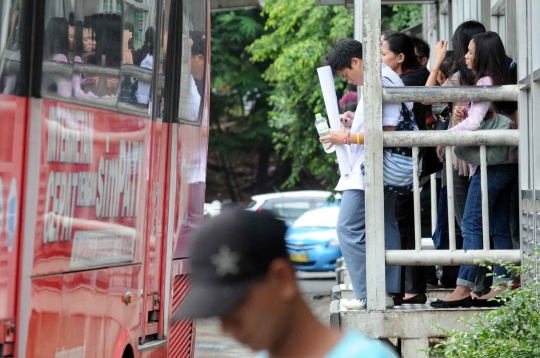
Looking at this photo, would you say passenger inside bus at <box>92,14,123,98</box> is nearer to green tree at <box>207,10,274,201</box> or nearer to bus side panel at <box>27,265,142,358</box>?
bus side panel at <box>27,265,142,358</box>

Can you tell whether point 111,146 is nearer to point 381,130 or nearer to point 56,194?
point 56,194

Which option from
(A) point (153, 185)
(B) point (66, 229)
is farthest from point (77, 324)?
(A) point (153, 185)

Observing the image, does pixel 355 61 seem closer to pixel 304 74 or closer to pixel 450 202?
pixel 450 202

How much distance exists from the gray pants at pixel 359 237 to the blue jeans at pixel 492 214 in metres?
0.46

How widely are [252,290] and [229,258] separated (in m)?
0.08

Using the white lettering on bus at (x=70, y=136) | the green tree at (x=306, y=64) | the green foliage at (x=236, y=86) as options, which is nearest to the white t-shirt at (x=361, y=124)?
the white lettering on bus at (x=70, y=136)

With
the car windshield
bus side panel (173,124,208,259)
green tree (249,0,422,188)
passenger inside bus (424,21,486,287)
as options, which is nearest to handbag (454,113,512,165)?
passenger inside bus (424,21,486,287)

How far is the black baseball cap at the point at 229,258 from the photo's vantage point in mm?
2127

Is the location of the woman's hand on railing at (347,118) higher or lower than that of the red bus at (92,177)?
higher

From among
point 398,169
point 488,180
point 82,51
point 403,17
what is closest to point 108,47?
point 82,51

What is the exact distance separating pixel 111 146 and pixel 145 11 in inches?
42.9

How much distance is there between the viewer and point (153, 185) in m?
6.11

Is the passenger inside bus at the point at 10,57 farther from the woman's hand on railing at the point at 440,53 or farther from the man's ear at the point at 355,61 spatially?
the woman's hand on railing at the point at 440,53

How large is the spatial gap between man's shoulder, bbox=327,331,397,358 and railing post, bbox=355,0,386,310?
4.35 meters
